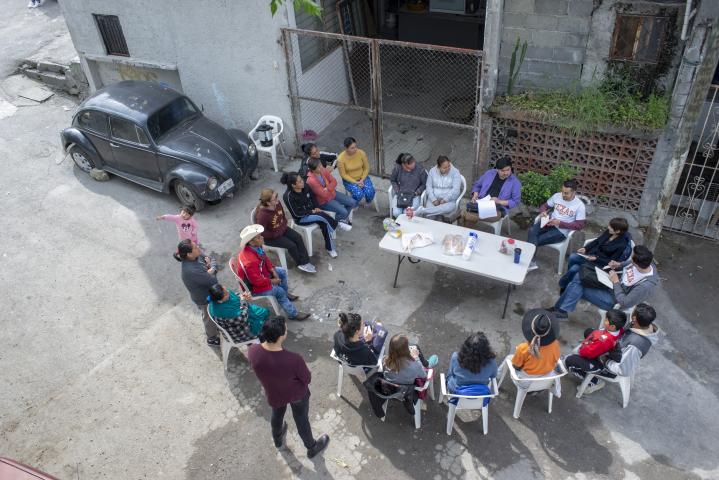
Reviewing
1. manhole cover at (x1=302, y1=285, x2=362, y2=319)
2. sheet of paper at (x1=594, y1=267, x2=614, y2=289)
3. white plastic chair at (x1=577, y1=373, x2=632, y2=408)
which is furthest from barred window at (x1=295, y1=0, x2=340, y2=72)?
white plastic chair at (x1=577, y1=373, x2=632, y2=408)

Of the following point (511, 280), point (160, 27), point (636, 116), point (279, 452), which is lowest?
point (279, 452)

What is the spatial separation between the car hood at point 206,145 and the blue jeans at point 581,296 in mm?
5175

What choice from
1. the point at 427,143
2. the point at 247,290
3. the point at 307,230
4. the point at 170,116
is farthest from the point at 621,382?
the point at 170,116

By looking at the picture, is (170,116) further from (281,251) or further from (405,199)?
(405,199)

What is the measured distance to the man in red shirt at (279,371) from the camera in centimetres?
474

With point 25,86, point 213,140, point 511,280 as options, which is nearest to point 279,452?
point 511,280

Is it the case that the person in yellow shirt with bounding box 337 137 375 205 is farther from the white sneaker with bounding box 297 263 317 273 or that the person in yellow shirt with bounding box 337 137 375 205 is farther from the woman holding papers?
the white sneaker with bounding box 297 263 317 273

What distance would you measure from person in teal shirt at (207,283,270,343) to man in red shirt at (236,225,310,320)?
200 millimetres

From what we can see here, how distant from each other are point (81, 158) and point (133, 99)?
1583 mm

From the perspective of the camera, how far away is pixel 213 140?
359 inches

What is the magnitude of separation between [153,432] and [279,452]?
1.38m

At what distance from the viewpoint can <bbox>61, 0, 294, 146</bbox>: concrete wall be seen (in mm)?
9141

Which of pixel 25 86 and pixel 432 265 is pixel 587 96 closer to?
pixel 432 265

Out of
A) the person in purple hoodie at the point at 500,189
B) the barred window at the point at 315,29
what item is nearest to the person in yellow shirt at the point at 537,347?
the person in purple hoodie at the point at 500,189
